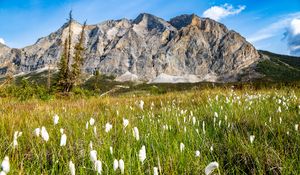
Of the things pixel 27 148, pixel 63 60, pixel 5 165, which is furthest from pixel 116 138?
pixel 63 60

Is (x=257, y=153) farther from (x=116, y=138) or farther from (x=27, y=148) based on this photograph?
(x=27, y=148)

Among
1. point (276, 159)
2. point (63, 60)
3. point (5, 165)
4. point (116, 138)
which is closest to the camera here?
point (5, 165)

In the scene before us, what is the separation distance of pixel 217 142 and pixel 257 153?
74cm

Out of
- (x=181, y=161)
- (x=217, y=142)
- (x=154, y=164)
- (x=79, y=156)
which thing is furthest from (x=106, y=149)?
(x=217, y=142)

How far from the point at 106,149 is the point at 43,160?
629mm

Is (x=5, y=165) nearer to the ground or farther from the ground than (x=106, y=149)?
farther from the ground

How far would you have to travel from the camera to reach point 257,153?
3.28 metres

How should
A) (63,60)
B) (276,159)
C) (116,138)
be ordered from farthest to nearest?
(63,60) → (116,138) → (276,159)

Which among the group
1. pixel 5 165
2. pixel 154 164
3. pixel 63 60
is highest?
pixel 63 60

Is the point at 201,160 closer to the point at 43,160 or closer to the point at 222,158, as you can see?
the point at 222,158

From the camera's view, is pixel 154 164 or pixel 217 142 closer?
pixel 154 164

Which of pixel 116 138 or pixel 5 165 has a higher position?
pixel 5 165

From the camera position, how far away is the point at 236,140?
3.79 meters

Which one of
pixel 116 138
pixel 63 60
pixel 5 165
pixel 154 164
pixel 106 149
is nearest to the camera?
pixel 5 165
